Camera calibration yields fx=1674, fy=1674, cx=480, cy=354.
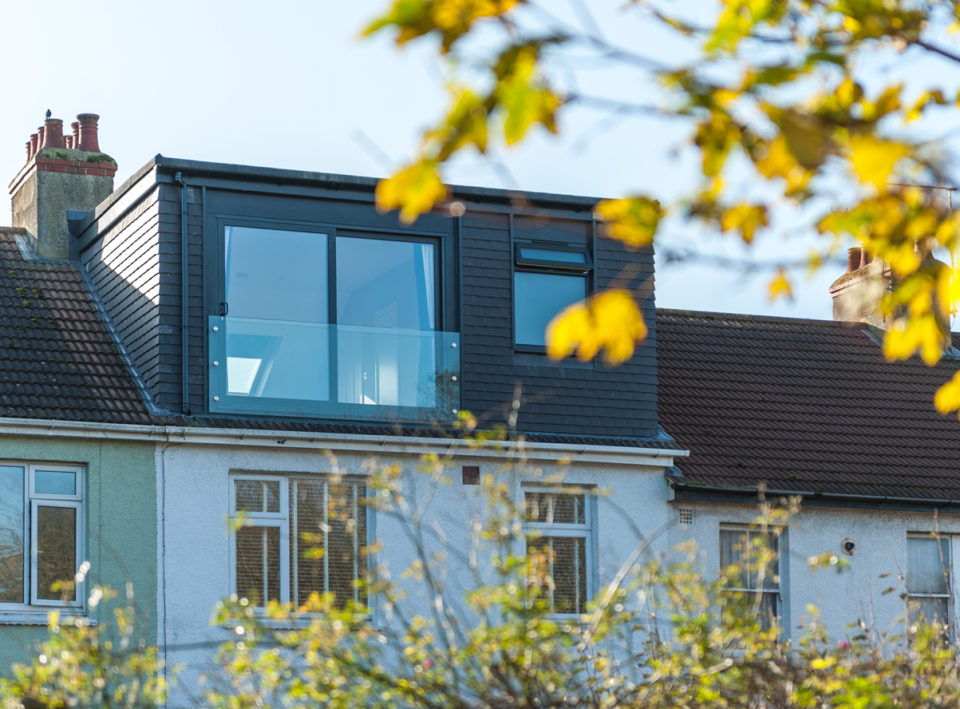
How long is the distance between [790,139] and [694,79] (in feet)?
2.05

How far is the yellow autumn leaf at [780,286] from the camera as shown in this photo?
5.84 metres

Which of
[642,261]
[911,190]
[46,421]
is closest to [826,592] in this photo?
[642,261]

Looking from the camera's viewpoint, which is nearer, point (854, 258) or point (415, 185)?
point (415, 185)

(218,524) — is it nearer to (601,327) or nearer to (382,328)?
(382,328)

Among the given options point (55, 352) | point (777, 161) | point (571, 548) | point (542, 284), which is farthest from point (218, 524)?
point (777, 161)

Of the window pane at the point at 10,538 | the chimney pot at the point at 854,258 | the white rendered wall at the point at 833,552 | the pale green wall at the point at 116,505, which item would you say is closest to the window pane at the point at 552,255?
the white rendered wall at the point at 833,552

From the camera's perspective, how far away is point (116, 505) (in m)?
16.6

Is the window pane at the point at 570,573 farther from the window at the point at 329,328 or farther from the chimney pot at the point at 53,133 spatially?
the chimney pot at the point at 53,133

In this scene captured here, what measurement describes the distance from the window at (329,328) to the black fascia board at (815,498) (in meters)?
2.96

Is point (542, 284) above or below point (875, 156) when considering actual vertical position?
above

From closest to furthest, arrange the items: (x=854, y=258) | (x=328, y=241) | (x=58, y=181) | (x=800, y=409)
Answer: (x=328, y=241)
(x=58, y=181)
(x=800, y=409)
(x=854, y=258)

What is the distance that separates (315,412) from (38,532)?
316cm

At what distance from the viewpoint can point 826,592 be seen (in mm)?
19359

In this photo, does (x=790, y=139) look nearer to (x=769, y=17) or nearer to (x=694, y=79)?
(x=694, y=79)
